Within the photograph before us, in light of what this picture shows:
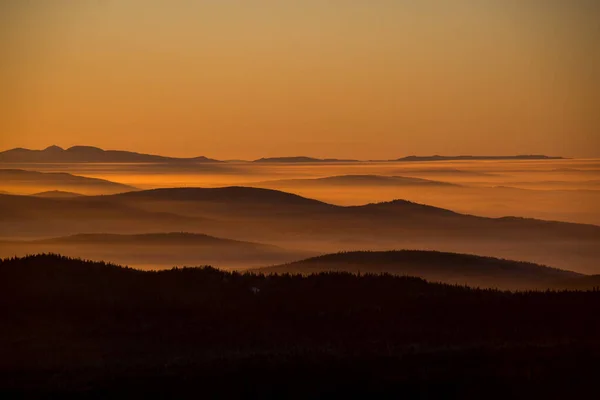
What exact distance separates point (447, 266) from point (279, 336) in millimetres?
16687

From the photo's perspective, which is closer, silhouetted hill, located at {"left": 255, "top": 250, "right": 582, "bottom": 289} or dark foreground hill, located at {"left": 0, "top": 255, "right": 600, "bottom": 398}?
dark foreground hill, located at {"left": 0, "top": 255, "right": 600, "bottom": 398}

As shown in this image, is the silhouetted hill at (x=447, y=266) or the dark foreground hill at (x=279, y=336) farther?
the silhouetted hill at (x=447, y=266)

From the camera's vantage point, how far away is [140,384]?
1817cm

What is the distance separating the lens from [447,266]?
39.0 metres

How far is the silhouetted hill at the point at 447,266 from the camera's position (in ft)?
123

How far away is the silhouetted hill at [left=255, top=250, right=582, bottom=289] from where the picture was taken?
123 feet

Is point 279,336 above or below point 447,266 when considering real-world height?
below

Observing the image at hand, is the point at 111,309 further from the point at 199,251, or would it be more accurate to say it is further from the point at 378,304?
the point at 199,251

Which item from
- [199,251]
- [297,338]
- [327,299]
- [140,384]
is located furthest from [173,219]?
[140,384]

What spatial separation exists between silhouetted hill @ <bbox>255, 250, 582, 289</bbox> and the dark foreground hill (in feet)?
27.8

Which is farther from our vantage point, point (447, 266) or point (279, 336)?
point (447, 266)

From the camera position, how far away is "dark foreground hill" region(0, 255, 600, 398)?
1828 centimetres

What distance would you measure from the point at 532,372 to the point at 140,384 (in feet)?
24.8

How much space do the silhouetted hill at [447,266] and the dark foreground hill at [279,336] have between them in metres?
8.47
